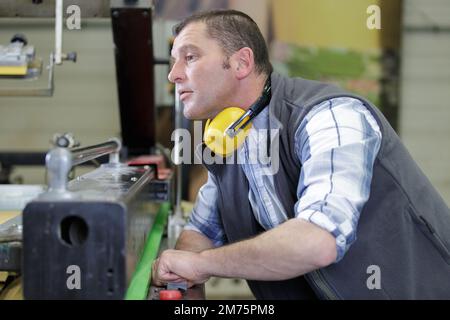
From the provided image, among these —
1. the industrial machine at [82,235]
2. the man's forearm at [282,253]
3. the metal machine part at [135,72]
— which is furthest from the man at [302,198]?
the metal machine part at [135,72]

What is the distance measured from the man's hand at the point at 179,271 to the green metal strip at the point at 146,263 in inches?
0.9

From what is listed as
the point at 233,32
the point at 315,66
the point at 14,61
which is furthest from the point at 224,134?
the point at 315,66

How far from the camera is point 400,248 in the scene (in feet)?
3.43

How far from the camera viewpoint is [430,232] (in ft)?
3.52

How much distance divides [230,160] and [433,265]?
20.7 inches

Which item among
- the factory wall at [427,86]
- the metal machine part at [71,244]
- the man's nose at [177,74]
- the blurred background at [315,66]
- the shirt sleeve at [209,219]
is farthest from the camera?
the factory wall at [427,86]

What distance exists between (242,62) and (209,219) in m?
0.43

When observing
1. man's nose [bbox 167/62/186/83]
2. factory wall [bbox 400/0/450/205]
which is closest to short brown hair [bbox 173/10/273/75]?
man's nose [bbox 167/62/186/83]

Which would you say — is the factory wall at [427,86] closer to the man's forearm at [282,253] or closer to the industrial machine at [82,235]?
the industrial machine at [82,235]

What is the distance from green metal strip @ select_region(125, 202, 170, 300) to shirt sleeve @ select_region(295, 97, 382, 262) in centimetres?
31

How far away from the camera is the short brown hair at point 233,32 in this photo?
117cm

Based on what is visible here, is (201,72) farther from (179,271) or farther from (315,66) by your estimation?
(315,66)

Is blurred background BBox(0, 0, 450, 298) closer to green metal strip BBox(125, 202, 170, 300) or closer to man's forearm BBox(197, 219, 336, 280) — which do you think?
green metal strip BBox(125, 202, 170, 300)

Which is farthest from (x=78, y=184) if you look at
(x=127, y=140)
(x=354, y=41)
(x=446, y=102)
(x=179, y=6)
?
(x=446, y=102)
